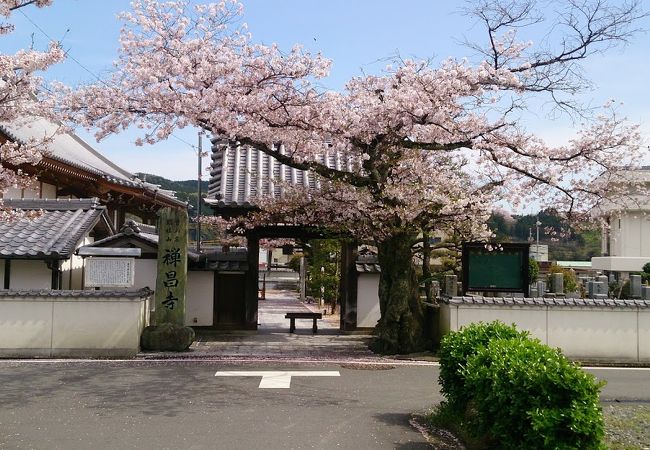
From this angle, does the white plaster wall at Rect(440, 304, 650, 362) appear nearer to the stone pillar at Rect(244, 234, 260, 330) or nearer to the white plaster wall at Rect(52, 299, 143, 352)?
the stone pillar at Rect(244, 234, 260, 330)

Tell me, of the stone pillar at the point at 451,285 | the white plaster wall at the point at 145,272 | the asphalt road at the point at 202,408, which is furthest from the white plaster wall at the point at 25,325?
the stone pillar at the point at 451,285

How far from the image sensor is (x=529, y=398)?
217 inches

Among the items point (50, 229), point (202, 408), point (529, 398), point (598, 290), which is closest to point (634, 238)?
point (598, 290)

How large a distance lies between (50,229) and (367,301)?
30.1 ft

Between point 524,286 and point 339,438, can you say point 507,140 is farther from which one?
point 339,438

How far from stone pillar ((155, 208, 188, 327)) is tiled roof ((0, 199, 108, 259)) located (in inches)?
85.8

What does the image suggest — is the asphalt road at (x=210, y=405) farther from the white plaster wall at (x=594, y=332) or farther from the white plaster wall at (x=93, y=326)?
the white plaster wall at (x=594, y=332)

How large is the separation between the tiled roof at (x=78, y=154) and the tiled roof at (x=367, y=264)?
30.6 ft

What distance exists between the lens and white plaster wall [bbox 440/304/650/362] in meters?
14.2

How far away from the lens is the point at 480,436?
6395mm

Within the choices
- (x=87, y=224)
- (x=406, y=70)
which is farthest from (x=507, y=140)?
(x=87, y=224)

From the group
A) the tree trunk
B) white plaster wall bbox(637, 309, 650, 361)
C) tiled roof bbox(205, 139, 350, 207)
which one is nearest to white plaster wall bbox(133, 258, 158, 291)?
tiled roof bbox(205, 139, 350, 207)

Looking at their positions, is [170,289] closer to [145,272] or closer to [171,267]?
[171,267]

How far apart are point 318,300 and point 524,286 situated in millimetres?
16466
